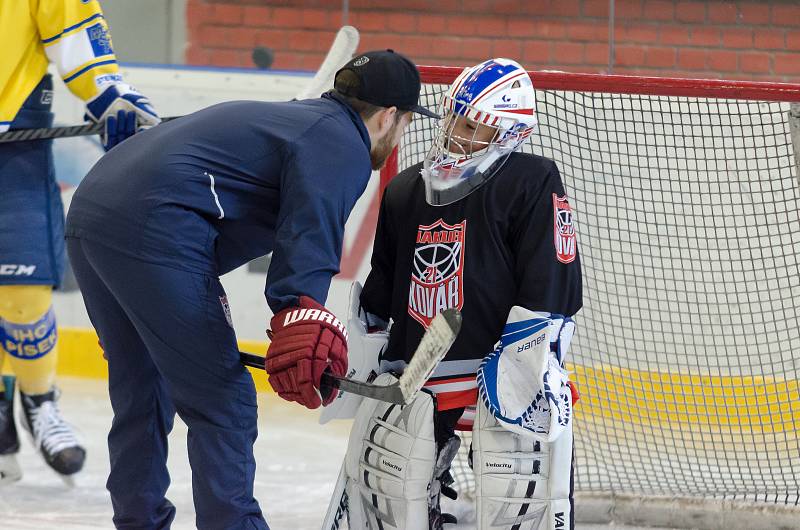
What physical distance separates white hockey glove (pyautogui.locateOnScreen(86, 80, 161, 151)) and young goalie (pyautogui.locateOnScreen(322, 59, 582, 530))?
40.8 inches

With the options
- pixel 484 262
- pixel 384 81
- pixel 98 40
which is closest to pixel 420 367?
pixel 484 262

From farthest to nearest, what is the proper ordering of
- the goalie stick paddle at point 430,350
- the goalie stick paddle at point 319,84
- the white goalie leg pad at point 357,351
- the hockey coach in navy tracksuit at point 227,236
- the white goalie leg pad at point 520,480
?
the goalie stick paddle at point 319,84
the white goalie leg pad at point 357,351
the white goalie leg pad at point 520,480
the hockey coach in navy tracksuit at point 227,236
the goalie stick paddle at point 430,350

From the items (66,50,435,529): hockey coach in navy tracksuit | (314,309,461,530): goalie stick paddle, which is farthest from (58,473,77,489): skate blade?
(314,309,461,530): goalie stick paddle

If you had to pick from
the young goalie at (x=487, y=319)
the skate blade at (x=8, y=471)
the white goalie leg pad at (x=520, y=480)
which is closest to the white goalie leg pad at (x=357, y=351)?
the young goalie at (x=487, y=319)

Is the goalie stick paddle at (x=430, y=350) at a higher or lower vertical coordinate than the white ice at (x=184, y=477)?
higher

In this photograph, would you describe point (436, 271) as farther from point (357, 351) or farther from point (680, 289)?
point (680, 289)

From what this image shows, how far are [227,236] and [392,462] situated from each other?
56 cm

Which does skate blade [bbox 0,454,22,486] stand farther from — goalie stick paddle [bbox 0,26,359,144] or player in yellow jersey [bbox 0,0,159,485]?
goalie stick paddle [bbox 0,26,359,144]

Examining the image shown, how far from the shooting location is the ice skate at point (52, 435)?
3.34 m

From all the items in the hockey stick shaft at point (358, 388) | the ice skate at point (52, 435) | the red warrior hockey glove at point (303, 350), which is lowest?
the ice skate at point (52, 435)

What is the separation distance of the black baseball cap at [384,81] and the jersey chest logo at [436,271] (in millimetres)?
285

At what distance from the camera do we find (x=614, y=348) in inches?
140

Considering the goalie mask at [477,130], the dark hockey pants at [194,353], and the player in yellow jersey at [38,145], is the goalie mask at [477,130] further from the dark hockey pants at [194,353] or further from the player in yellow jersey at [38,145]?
the player in yellow jersey at [38,145]

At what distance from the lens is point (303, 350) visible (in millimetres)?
1899
